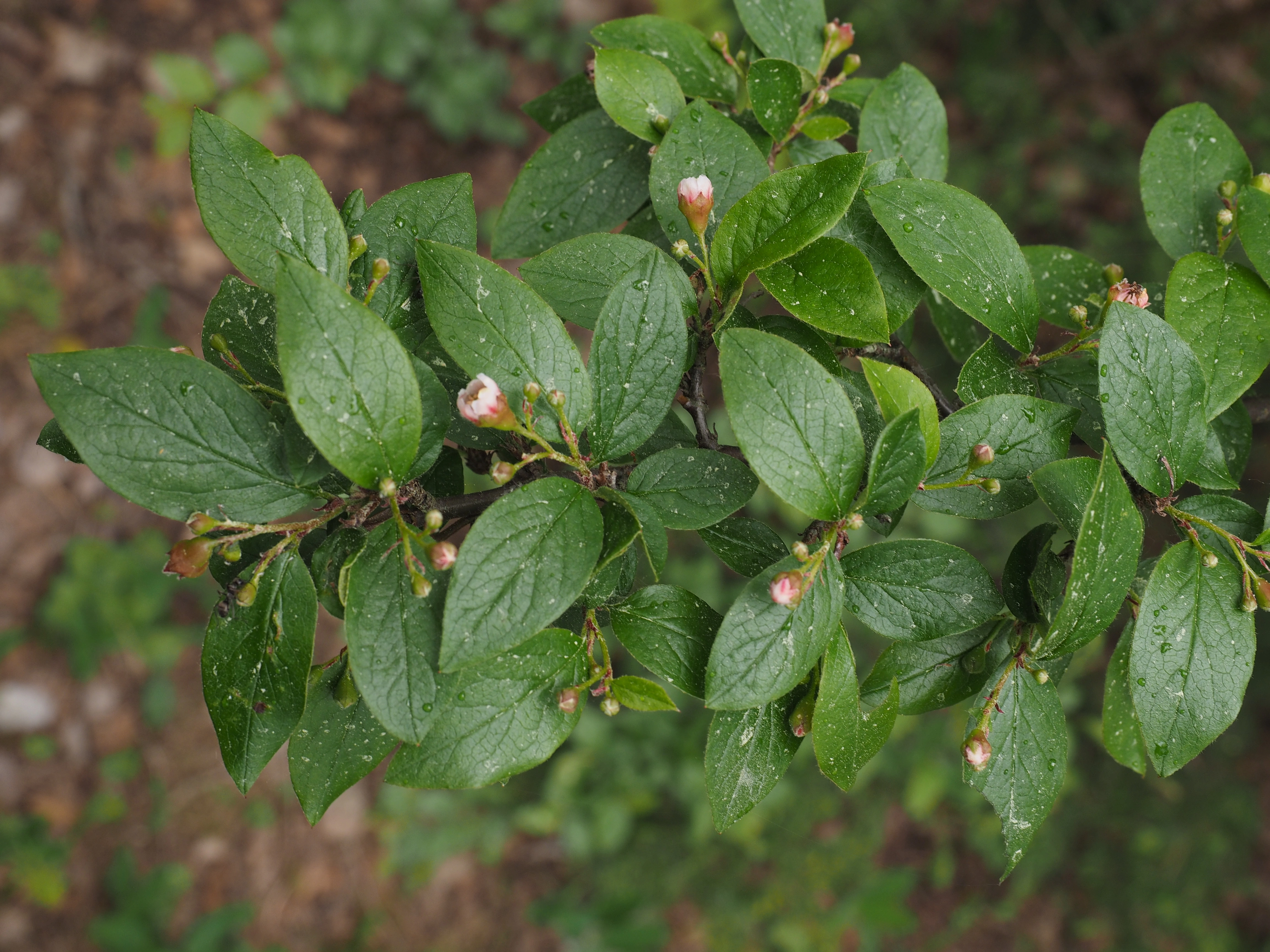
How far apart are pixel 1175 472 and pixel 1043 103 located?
2.59 metres

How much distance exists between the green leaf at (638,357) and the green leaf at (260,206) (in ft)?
0.84

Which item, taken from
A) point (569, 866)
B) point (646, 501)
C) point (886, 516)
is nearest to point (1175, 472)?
point (886, 516)

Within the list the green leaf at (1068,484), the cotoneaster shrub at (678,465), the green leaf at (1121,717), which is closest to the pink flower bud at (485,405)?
the cotoneaster shrub at (678,465)

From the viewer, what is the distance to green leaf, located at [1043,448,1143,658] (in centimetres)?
67

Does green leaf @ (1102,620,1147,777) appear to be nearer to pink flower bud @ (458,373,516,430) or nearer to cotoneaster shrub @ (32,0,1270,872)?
cotoneaster shrub @ (32,0,1270,872)

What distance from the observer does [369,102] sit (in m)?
2.76

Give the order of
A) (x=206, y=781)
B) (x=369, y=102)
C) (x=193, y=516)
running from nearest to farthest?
1. (x=193, y=516)
2. (x=206, y=781)
3. (x=369, y=102)

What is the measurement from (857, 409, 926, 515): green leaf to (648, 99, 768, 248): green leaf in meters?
0.30

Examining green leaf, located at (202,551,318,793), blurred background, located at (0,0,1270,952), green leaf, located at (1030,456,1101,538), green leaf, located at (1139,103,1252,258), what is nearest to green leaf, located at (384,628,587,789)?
green leaf, located at (202,551,318,793)

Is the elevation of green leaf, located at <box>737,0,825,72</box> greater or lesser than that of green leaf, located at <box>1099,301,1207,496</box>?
greater

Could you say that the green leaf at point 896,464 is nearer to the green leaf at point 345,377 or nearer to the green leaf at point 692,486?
the green leaf at point 692,486

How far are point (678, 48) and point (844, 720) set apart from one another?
2.55 ft

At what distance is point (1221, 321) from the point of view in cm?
85

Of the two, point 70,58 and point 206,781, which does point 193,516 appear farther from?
point 70,58
